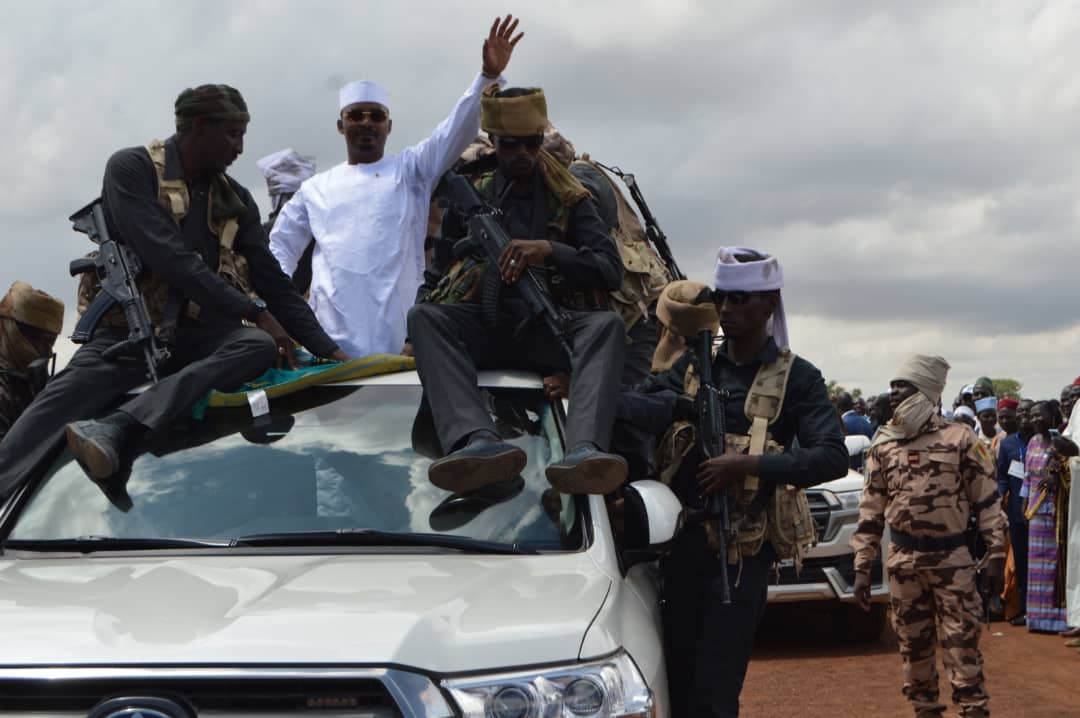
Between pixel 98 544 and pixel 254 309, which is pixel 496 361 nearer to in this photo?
pixel 254 309

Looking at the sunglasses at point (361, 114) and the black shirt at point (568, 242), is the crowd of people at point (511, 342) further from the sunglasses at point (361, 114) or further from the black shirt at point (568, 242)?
the sunglasses at point (361, 114)

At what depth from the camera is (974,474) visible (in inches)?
307

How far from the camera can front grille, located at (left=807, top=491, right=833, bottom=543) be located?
11.4m

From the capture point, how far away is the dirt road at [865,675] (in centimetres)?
933

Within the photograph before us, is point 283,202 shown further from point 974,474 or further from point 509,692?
point 509,692

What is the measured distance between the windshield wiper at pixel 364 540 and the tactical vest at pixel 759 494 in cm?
128

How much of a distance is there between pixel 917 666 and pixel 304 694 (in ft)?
17.9

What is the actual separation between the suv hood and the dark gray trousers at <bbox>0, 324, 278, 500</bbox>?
737 millimetres

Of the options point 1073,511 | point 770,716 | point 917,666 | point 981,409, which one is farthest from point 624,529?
point 981,409

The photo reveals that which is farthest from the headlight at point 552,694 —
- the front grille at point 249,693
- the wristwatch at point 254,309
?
the wristwatch at point 254,309

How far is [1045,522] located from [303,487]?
1026cm

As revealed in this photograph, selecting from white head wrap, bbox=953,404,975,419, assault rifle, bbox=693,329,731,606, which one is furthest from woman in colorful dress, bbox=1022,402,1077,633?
assault rifle, bbox=693,329,731,606

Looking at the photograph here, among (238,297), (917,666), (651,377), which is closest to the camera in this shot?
(238,297)

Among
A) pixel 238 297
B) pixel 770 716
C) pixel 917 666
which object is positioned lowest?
pixel 770 716
